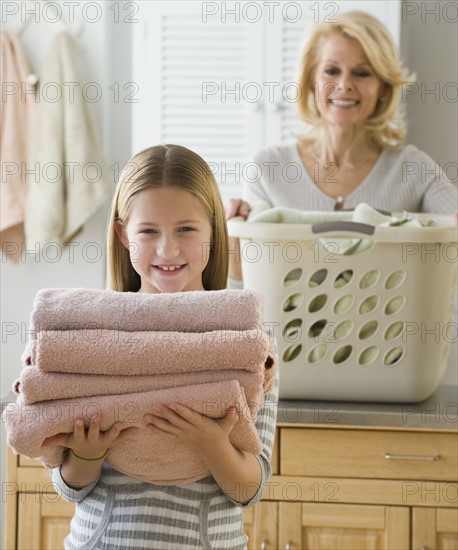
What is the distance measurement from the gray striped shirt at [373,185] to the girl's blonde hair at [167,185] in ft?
2.58

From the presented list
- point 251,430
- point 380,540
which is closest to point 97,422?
point 251,430

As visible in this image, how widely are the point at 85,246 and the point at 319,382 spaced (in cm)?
93

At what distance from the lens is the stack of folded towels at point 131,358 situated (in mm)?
889

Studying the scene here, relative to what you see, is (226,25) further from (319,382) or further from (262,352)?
A: (262,352)

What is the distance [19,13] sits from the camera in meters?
2.27

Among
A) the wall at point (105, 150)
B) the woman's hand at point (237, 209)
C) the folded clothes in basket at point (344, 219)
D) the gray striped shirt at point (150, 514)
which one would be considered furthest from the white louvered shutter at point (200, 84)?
the gray striped shirt at point (150, 514)

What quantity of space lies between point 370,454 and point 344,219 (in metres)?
0.45

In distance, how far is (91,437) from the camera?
36.1 inches

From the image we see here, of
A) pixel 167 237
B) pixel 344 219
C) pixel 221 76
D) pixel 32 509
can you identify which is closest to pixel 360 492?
pixel 344 219

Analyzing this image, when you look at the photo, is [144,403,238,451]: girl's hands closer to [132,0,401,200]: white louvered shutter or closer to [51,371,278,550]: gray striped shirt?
[51,371,278,550]: gray striped shirt

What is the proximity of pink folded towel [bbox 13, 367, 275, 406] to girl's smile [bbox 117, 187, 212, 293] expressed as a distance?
211mm

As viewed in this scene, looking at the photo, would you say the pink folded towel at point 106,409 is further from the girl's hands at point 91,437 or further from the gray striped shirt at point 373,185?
the gray striped shirt at point 373,185

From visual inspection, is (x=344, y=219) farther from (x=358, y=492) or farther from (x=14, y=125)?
(x=14, y=125)

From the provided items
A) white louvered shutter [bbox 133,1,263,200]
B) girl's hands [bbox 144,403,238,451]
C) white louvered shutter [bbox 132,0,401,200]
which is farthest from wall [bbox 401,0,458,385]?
girl's hands [bbox 144,403,238,451]
